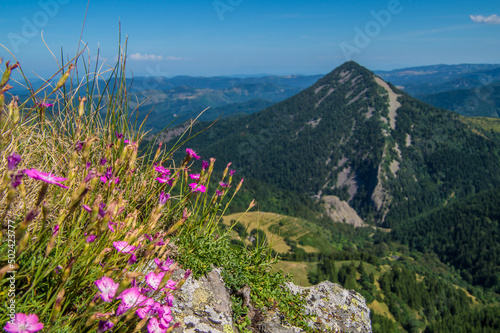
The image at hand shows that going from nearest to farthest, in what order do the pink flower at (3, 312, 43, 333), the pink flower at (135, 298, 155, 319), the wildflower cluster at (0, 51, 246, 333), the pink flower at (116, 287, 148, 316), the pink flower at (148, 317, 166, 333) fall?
the pink flower at (3, 312, 43, 333)
the wildflower cluster at (0, 51, 246, 333)
the pink flower at (116, 287, 148, 316)
the pink flower at (135, 298, 155, 319)
the pink flower at (148, 317, 166, 333)

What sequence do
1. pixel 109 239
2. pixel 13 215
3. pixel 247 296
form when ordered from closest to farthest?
pixel 109 239, pixel 13 215, pixel 247 296

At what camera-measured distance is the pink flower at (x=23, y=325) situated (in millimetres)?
1277

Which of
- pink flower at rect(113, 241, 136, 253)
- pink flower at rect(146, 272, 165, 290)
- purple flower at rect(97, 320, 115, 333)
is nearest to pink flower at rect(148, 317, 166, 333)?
pink flower at rect(146, 272, 165, 290)

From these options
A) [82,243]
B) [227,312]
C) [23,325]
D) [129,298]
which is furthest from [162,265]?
[227,312]

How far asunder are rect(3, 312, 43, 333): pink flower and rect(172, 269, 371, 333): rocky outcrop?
1900 millimetres

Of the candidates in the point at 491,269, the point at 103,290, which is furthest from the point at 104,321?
the point at 491,269

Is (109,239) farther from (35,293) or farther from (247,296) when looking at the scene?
(247,296)

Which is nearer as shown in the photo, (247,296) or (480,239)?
(247,296)

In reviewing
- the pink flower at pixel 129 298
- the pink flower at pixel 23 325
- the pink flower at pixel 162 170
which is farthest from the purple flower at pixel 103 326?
the pink flower at pixel 162 170

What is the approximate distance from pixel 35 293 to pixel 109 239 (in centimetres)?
68

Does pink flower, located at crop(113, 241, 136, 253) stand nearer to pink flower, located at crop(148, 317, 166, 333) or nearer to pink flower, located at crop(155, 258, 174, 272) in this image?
pink flower, located at crop(155, 258, 174, 272)

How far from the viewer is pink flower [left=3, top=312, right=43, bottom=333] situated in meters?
1.28

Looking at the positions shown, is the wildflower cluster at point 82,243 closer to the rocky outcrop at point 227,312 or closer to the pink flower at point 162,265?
the pink flower at point 162,265

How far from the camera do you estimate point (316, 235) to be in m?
162
